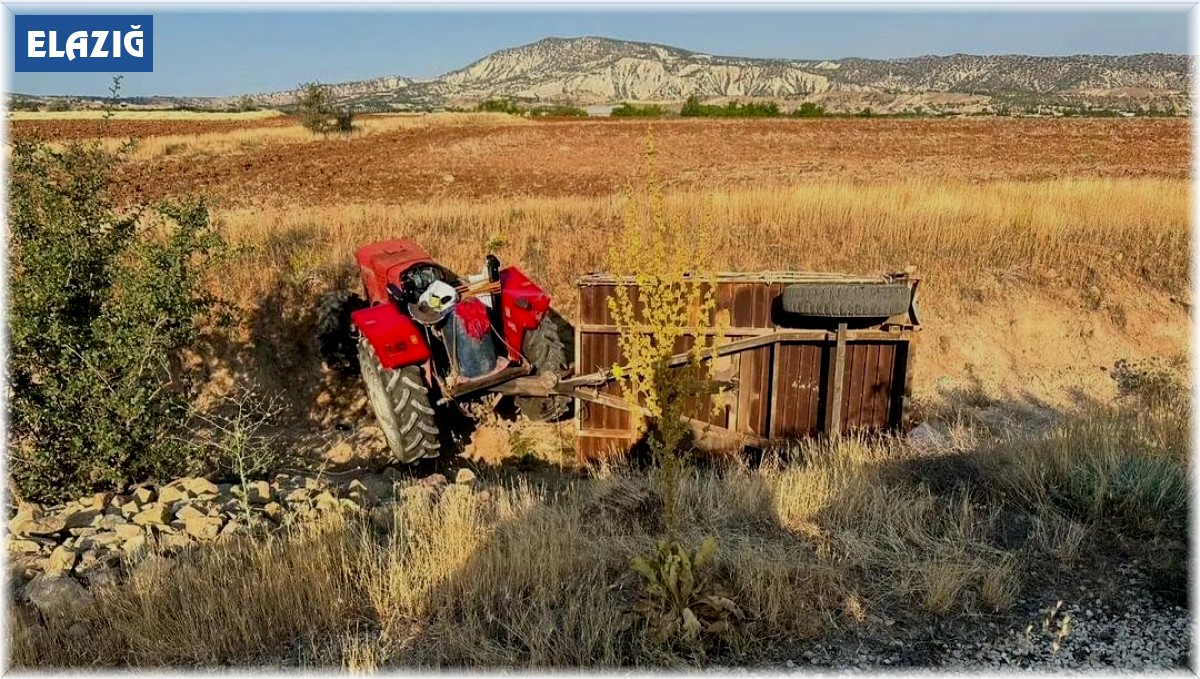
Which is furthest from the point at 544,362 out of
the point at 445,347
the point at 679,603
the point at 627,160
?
the point at 627,160

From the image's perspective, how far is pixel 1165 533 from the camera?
3.82 metres

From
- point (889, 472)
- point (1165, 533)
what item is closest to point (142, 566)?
point (889, 472)

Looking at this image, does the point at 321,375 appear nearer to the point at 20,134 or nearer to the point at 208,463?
the point at 208,463

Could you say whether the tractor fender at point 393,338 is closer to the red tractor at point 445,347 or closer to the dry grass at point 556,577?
the red tractor at point 445,347

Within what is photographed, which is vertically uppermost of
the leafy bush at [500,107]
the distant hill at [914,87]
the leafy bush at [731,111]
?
the distant hill at [914,87]

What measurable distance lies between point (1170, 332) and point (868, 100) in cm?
12296

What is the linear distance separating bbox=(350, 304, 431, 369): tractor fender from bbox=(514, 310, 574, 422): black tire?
902mm

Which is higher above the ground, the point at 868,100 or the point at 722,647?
the point at 868,100

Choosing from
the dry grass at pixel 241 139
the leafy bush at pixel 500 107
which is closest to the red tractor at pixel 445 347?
the dry grass at pixel 241 139

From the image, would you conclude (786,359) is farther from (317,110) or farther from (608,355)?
(317,110)

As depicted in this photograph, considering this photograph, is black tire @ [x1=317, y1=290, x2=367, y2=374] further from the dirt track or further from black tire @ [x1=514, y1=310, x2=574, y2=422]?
the dirt track

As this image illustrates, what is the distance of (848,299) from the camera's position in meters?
5.84

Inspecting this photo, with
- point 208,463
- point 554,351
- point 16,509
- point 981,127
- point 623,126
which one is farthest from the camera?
point 623,126

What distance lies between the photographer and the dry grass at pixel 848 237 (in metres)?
9.14
